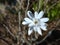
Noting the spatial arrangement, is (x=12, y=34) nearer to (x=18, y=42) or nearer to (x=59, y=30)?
(x=18, y=42)

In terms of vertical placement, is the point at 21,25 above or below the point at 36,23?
below

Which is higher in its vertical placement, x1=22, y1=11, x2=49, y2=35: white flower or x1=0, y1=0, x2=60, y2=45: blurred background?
x1=22, y1=11, x2=49, y2=35: white flower

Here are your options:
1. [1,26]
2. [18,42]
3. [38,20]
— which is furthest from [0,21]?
[38,20]

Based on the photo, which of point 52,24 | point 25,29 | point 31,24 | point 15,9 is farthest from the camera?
point 15,9

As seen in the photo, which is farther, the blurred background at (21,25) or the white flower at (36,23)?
the blurred background at (21,25)

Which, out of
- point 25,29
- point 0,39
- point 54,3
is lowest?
point 0,39

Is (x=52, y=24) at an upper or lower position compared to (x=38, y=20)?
lower

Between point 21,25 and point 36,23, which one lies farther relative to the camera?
point 21,25

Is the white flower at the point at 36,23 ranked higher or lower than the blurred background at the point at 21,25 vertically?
higher
